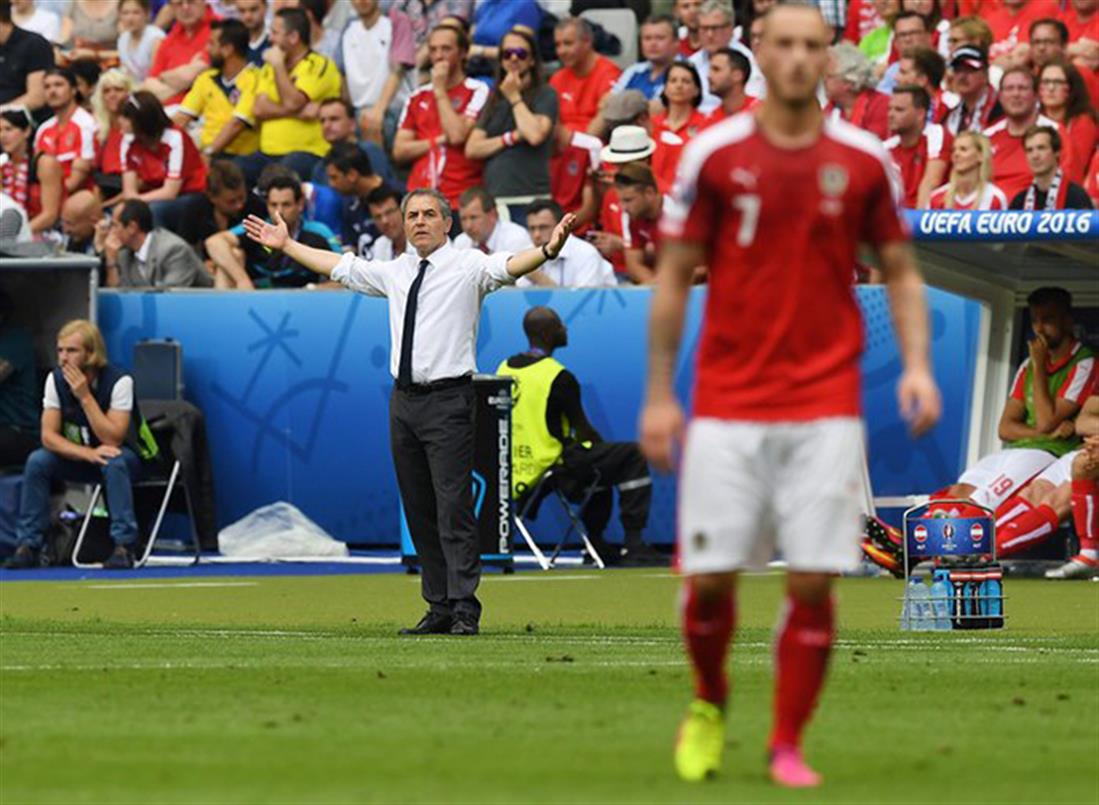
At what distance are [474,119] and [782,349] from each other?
15986 mm

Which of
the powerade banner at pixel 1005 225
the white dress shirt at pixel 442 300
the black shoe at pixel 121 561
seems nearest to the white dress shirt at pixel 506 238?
the black shoe at pixel 121 561

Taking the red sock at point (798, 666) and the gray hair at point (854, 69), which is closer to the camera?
the red sock at point (798, 666)

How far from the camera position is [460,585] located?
1363cm

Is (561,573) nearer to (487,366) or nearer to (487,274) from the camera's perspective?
(487,366)

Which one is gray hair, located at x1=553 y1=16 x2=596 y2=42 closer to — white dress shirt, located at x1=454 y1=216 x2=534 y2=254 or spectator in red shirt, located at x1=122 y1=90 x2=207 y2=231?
white dress shirt, located at x1=454 y1=216 x2=534 y2=254

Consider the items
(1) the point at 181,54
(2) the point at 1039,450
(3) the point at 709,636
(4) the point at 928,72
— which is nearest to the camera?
(3) the point at 709,636

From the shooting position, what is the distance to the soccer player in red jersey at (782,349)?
7.35m

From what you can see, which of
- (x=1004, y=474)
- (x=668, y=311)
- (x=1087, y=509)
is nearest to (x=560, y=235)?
(x=668, y=311)

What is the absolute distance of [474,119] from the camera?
23.1m

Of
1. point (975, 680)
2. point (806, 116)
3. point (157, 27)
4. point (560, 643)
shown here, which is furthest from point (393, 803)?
point (157, 27)

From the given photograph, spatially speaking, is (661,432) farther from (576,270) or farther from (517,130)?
(517,130)

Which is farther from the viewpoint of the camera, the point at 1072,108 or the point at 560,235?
the point at 1072,108

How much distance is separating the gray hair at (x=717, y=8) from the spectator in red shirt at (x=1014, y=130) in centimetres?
326

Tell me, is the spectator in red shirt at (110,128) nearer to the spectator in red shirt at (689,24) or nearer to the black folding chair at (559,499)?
the spectator in red shirt at (689,24)
